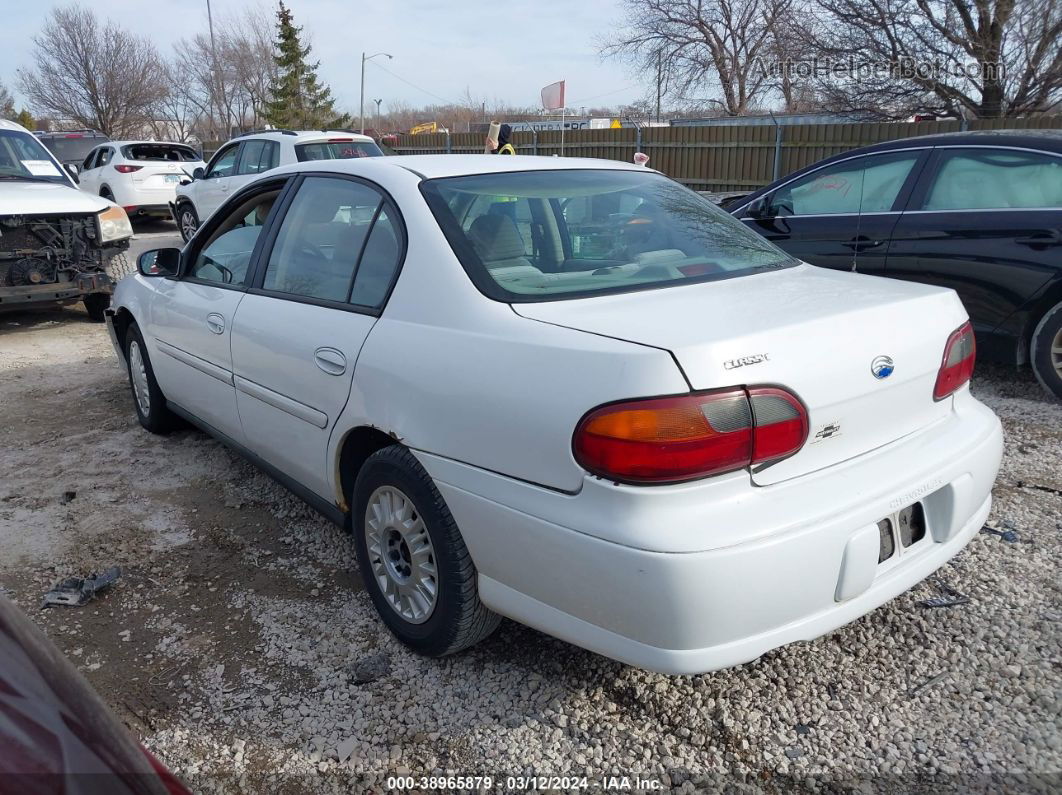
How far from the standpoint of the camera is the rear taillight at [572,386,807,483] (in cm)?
192

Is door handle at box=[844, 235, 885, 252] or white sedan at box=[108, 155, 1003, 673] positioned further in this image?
door handle at box=[844, 235, 885, 252]

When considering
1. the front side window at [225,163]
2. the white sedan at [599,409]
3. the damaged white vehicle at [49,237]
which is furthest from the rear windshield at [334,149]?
the white sedan at [599,409]

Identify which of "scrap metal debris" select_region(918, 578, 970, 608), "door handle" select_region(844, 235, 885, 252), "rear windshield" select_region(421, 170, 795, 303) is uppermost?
"rear windshield" select_region(421, 170, 795, 303)

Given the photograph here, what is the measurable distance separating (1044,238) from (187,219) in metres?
12.0

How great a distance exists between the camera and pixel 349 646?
281cm

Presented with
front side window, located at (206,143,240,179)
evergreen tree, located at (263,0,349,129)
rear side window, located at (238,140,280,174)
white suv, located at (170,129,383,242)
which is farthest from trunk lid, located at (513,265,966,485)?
evergreen tree, located at (263,0,349,129)

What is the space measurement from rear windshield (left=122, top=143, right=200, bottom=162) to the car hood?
786 centimetres

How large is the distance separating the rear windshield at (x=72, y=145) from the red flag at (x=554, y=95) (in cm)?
1017

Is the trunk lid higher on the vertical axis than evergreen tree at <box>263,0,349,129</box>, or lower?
lower

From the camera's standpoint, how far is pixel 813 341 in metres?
2.11

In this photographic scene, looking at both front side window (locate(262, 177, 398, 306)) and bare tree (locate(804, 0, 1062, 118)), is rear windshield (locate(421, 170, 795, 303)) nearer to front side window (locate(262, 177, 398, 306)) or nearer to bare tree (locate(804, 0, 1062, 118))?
front side window (locate(262, 177, 398, 306))

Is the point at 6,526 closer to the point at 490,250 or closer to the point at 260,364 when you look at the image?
the point at 260,364

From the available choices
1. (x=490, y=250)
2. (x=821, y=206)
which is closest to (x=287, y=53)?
(x=821, y=206)

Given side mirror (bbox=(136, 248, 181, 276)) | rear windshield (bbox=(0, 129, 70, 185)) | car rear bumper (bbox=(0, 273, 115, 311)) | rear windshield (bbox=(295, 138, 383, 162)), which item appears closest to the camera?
side mirror (bbox=(136, 248, 181, 276))
